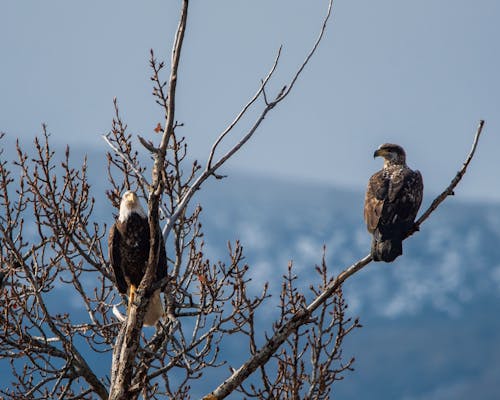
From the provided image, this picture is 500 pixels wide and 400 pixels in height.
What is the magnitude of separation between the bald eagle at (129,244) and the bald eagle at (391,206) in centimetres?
216

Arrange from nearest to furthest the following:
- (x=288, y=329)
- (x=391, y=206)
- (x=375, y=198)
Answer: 1. (x=288, y=329)
2. (x=391, y=206)
3. (x=375, y=198)

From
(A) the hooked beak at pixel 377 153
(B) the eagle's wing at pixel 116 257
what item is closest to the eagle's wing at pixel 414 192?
(A) the hooked beak at pixel 377 153

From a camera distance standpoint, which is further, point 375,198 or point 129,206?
Answer: point 375,198

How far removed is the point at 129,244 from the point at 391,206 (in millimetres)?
2546

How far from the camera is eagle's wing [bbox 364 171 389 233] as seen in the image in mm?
10258

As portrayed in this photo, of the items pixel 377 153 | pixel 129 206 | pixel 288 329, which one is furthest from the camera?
pixel 377 153

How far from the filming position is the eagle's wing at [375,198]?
33.7 ft

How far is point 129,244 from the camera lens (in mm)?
10086

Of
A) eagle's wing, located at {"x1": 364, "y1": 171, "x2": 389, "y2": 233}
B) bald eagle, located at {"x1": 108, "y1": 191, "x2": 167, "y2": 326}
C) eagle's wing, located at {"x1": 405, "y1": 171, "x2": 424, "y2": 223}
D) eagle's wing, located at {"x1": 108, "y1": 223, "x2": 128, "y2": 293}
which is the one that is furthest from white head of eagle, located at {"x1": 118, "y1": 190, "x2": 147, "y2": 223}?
eagle's wing, located at {"x1": 405, "y1": 171, "x2": 424, "y2": 223}

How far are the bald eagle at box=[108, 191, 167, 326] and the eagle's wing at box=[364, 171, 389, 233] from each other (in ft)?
7.03

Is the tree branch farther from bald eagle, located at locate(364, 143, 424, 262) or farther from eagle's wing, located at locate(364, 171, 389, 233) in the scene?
eagle's wing, located at locate(364, 171, 389, 233)

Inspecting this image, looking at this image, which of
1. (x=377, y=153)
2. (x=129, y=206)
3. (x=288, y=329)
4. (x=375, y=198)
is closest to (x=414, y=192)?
(x=375, y=198)

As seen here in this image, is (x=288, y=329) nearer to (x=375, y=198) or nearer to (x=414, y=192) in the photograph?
(x=375, y=198)

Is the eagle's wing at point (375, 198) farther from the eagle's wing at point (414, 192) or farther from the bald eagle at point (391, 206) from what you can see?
the eagle's wing at point (414, 192)
